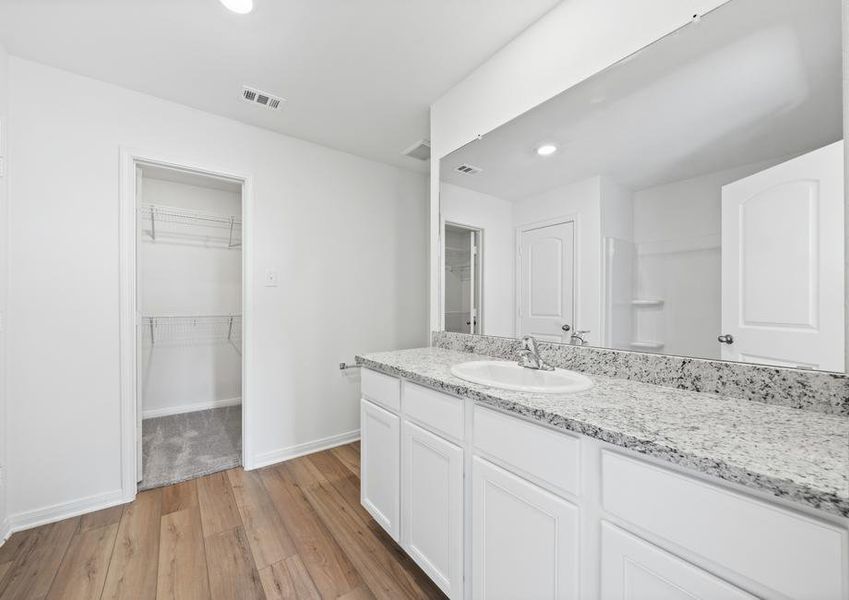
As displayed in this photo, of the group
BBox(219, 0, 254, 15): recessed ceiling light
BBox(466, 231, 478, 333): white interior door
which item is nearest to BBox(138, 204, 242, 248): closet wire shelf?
BBox(219, 0, 254, 15): recessed ceiling light

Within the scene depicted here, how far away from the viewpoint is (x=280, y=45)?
1689 millimetres

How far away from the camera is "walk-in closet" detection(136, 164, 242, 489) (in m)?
3.40

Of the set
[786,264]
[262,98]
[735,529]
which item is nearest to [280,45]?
[262,98]

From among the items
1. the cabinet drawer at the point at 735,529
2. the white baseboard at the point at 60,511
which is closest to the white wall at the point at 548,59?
the cabinet drawer at the point at 735,529

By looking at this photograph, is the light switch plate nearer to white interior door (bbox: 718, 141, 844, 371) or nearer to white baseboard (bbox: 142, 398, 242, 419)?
white baseboard (bbox: 142, 398, 242, 419)

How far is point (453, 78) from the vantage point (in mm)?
1937

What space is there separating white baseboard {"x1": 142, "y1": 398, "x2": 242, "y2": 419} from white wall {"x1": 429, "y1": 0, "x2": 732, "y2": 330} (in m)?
2.99

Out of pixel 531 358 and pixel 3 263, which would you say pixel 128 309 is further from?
pixel 531 358

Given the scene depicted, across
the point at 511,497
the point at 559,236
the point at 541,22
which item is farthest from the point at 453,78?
the point at 511,497

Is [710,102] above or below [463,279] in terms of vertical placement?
above

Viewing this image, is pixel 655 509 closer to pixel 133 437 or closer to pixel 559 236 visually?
pixel 559 236

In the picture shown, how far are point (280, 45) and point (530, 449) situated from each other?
2060 mm

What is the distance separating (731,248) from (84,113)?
3.05 m

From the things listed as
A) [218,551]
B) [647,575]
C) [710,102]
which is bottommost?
[218,551]
